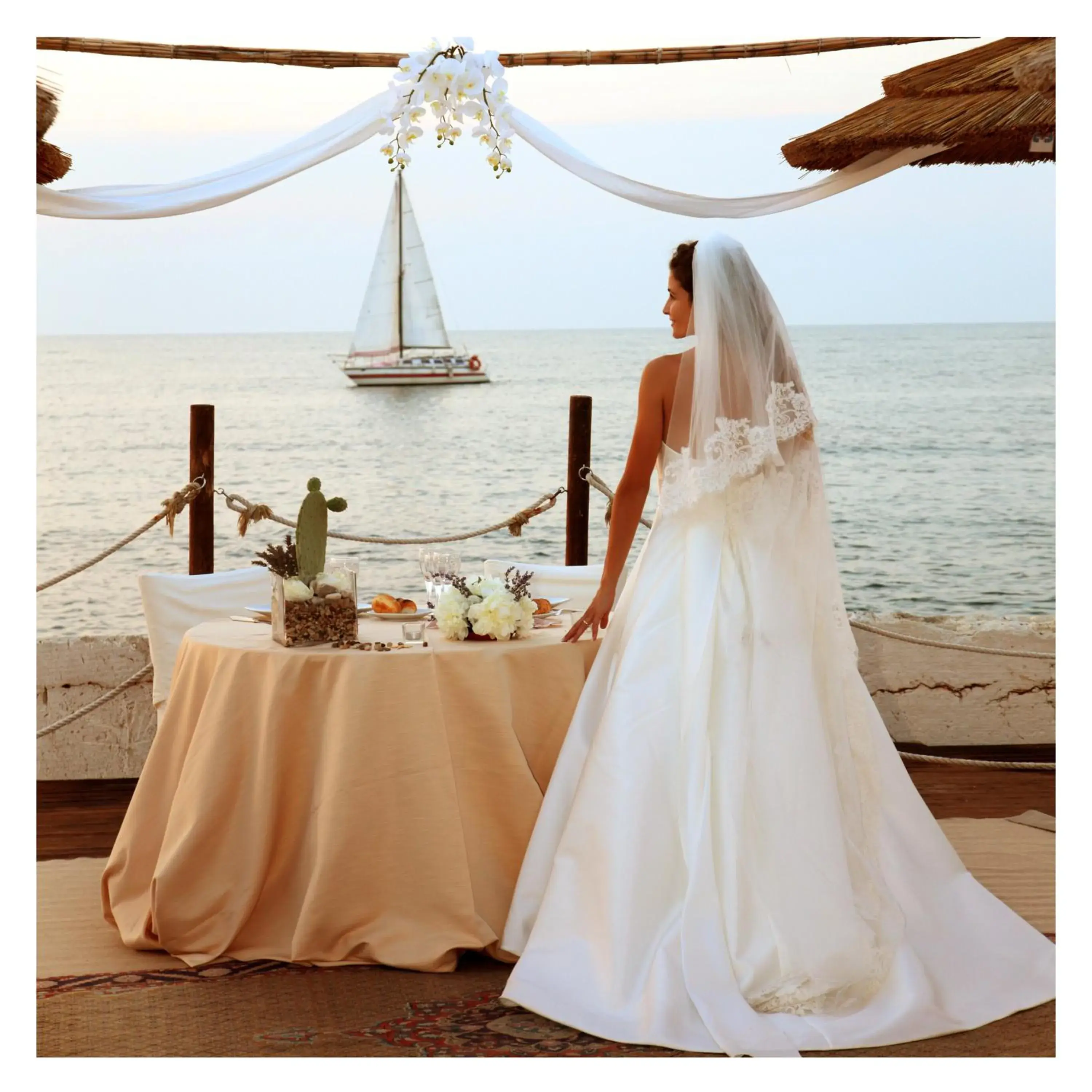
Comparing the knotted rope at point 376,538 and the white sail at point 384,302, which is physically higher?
the white sail at point 384,302

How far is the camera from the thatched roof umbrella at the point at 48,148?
13.0 ft

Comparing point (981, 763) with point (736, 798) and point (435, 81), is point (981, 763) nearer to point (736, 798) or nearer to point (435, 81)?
point (736, 798)

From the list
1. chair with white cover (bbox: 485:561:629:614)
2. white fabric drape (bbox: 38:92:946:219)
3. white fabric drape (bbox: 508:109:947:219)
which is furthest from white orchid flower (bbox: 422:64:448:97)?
chair with white cover (bbox: 485:561:629:614)

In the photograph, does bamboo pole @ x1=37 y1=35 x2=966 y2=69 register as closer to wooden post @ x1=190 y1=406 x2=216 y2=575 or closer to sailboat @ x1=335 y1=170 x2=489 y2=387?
wooden post @ x1=190 y1=406 x2=216 y2=575

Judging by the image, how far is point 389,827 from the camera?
3.24m

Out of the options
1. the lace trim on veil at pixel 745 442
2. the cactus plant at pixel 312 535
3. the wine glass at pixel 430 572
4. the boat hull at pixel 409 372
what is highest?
the boat hull at pixel 409 372

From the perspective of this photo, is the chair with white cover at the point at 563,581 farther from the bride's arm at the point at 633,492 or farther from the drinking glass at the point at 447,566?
the bride's arm at the point at 633,492

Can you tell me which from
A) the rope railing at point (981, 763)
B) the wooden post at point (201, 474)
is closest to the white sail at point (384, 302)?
the wooden post at point (201, 474)

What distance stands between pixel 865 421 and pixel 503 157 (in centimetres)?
2340

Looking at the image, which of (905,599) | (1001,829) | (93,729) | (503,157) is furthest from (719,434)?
(905,599)

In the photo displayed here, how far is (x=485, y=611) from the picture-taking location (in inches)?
134

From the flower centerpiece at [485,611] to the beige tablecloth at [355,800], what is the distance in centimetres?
6

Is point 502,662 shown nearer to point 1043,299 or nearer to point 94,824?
point 94,824

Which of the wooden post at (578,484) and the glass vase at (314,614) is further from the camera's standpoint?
the wooden post at (578,484)
